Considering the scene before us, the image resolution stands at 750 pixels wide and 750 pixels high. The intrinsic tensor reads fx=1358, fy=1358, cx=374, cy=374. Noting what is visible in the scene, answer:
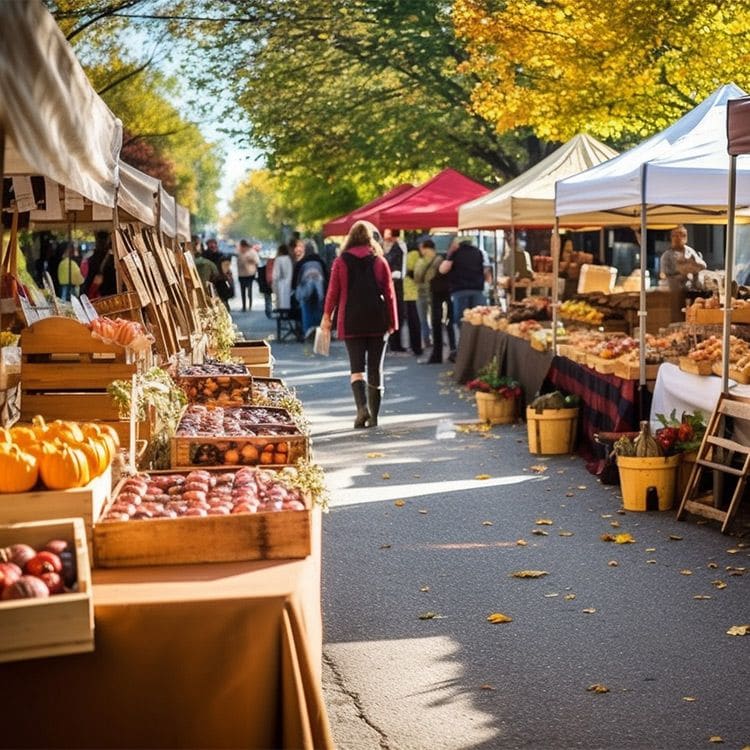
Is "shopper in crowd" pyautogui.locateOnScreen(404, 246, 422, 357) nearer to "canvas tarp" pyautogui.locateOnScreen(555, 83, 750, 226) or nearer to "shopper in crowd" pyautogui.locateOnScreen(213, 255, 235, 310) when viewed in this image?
"shopper in crowd" pyautogui.locateOnScreen(213, 255, 235, 310)

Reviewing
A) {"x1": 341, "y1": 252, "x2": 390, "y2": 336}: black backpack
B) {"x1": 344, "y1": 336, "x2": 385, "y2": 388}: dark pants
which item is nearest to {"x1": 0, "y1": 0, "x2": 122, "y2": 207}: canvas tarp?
{"x1": 341, "y1": 252, "x2": 390, "y2": 336}: black backpack

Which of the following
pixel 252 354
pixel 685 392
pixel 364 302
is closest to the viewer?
pixel 685 392

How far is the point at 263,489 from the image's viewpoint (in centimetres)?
568

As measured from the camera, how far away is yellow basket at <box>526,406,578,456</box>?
42.2 feet

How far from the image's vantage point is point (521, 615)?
724cm

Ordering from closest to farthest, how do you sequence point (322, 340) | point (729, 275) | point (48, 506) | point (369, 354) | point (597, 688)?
point (48, 506)
point (597, 688)
point (729, 275)
point (322, 340)
point (369, 354)

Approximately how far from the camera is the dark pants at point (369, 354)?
14.4 meters

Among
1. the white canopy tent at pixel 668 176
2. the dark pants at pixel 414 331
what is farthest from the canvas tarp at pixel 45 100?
the dark pants at pixel 414 331

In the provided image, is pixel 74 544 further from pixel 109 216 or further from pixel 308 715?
pixel 109 216

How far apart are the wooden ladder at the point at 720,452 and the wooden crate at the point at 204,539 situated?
496 centimetres

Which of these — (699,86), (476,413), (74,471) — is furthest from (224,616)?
(699,86)

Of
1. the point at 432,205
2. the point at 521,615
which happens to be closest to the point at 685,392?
the point at 521,615

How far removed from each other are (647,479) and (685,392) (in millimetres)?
1189

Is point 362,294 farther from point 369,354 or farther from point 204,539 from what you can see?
point 204,539
